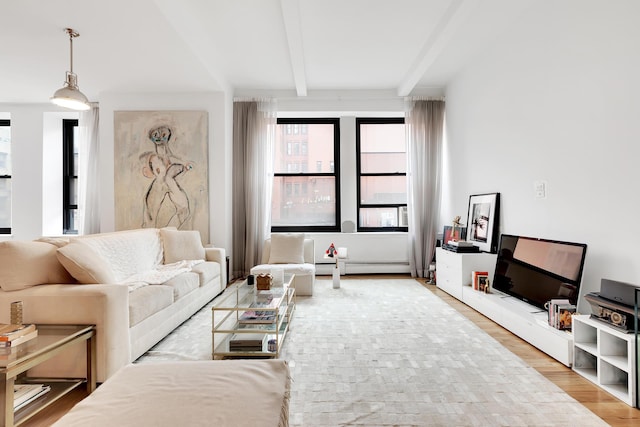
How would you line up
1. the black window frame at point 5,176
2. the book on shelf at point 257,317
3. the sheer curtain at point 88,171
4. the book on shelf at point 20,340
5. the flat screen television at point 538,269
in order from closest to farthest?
the book on shelf at point 20,340 → the book on shelf at point 257,317 → the flat screen television at point 538,269 → the sheer curtain at point 88,171 → the black window frame at point 5,176

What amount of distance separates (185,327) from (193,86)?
128 inches

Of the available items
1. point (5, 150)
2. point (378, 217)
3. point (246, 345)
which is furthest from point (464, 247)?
point (5, 150)

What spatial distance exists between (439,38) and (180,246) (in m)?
3.77

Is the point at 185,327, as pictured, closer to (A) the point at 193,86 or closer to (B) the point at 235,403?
(B) the point at 235,403

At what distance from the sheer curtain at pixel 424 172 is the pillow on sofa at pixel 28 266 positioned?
4.46 meters

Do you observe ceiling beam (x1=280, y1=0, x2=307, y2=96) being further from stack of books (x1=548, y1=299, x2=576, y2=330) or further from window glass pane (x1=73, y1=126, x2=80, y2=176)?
window glass pane (x1=73, y1=126, x2=80, y2=176)

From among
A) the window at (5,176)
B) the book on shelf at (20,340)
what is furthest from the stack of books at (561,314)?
the window at (5,176)

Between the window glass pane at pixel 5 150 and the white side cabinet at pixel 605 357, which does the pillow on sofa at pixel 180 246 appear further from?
the white side cabinet at pixel 605 357

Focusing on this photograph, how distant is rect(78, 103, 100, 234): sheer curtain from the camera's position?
5.16 meters

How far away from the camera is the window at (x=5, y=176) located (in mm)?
5512

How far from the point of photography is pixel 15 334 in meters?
1.64

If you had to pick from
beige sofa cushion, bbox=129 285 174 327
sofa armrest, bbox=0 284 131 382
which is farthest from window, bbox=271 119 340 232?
sofa armrest, bbox=0 284 131 382

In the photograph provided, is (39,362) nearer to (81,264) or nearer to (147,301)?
(81,264)

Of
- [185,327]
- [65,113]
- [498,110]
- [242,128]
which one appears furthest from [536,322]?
[65,113]
